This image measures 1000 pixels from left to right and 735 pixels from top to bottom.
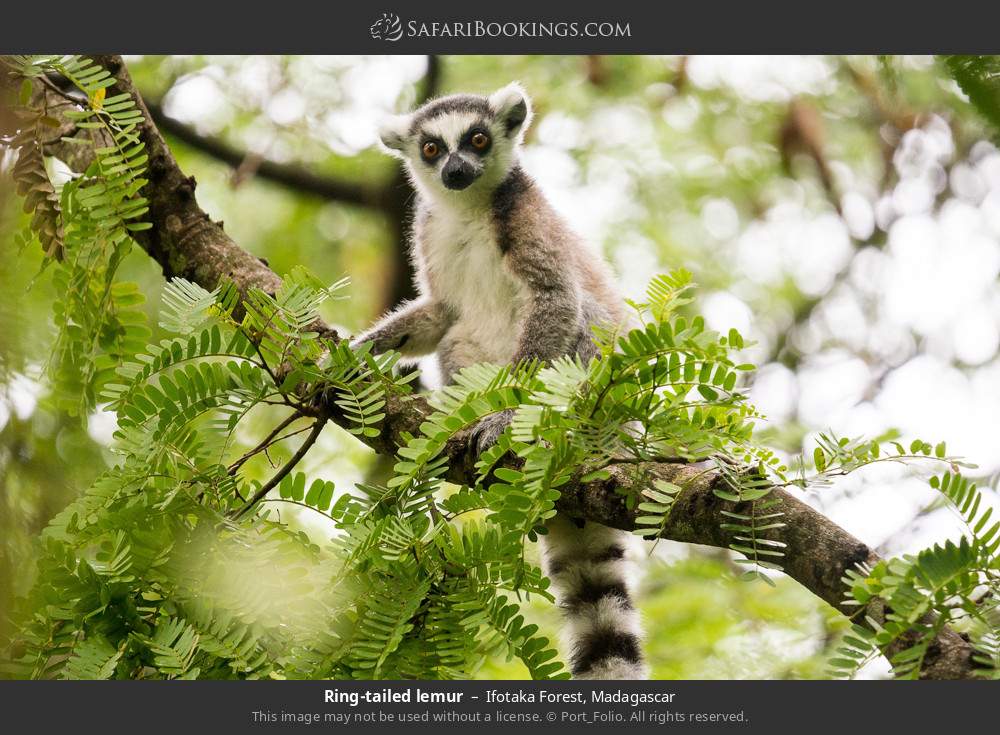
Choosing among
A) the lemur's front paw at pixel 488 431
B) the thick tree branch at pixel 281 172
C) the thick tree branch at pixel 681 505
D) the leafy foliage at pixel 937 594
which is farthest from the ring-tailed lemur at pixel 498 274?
the thick tree branch at pixel 281 172

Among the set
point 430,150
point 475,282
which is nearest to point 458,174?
point 430,150

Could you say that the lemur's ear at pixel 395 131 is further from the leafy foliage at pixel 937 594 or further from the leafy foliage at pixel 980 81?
the leafy foliage at pixel 980 81

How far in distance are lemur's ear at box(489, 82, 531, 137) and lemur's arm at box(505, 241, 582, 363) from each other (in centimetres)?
128

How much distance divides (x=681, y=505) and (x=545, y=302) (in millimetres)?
2703

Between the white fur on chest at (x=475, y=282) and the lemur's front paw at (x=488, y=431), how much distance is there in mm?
1356

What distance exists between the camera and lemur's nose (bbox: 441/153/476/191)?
6.42 m

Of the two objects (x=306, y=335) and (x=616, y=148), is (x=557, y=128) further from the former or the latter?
(x=306, y=335)

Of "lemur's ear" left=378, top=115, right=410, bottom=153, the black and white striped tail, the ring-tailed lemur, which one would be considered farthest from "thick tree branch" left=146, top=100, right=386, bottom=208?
the black and white striped tail

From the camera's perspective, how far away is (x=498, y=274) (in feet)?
20.4

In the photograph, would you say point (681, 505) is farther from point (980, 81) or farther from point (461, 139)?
point (461, 139)

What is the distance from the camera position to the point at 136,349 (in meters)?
4.07

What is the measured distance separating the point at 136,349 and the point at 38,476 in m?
0.80

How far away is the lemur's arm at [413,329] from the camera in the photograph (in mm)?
6363
